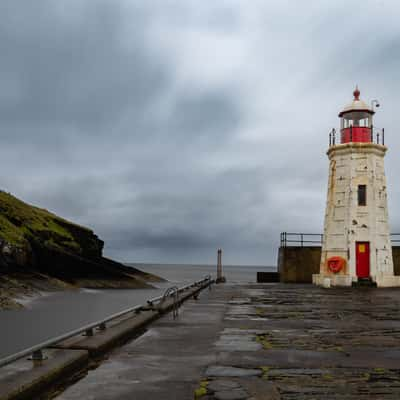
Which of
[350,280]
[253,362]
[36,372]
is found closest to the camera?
[36,372]

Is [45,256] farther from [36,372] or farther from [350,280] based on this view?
[36,372]

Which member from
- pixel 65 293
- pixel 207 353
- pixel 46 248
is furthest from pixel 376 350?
pixel 46 248

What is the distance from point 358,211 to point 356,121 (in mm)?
4664

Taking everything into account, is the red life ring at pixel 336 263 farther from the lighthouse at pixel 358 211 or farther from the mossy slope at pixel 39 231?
the mossy slope at pixel 39 231

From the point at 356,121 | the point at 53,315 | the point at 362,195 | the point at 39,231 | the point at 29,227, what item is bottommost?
the point at 53,315

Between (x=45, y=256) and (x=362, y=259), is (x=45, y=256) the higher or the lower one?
the higher one

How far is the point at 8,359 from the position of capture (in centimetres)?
470

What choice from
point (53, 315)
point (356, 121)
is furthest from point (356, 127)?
point (53, 315)

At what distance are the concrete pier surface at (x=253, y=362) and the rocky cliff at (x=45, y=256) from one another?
1817 centimetres

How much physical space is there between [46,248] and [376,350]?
3287 cm

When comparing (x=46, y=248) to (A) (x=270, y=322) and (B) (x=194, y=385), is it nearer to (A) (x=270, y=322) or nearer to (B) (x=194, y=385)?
(A) (x=270, y=322)

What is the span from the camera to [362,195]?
952 inches

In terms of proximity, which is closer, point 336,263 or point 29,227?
Answer: point 336,263

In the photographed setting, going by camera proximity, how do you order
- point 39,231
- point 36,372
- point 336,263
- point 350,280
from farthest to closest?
point 39,231 → point 336,263 → point 350,280 → point 36,372
